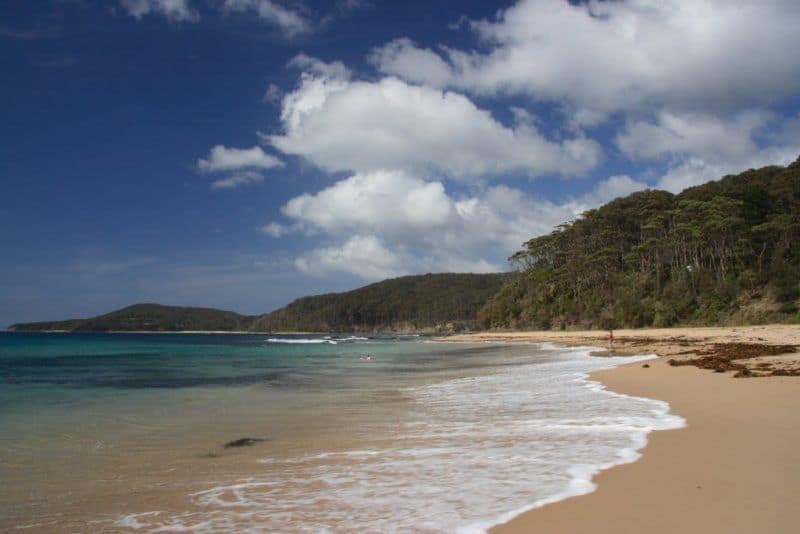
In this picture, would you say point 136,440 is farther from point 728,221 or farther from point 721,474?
point 728,221

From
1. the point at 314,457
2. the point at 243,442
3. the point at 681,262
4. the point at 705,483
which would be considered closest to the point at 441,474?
the point at 314,457

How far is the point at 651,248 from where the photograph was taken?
68.1 meters

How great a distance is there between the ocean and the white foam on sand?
26 millimetres

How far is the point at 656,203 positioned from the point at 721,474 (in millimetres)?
76806

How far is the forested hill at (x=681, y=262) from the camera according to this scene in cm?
5231

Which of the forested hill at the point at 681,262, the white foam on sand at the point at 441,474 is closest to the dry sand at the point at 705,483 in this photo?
the white foam on sand at the point at 441,474

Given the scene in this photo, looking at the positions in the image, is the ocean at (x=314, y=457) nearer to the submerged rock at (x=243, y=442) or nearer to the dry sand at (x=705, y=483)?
the submerged rock at (x=243, y=442)

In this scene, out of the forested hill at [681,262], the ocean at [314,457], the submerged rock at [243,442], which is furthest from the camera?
the forested hill at [681,262]

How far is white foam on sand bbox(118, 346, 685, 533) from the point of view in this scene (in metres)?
4.95

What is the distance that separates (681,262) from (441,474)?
223 ft

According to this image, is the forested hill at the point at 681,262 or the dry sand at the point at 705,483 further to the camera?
the forested hill at the point at 681,262

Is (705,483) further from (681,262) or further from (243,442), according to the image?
(681,262)

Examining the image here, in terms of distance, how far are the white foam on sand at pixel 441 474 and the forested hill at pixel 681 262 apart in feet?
143

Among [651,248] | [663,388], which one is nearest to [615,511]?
[663,388]
